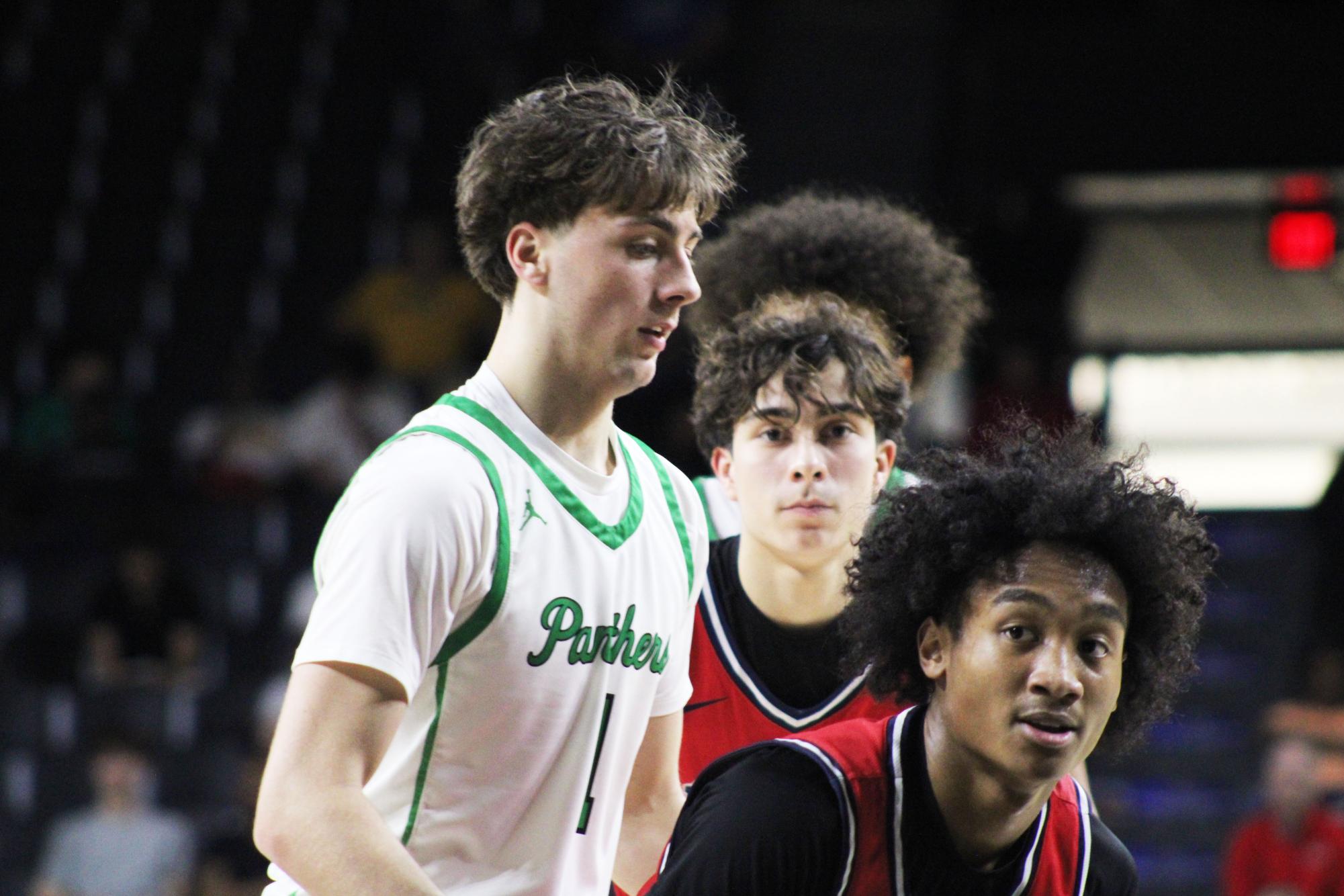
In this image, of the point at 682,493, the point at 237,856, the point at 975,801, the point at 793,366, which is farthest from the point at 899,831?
the point at 237,856

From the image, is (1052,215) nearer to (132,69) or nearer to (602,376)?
(132,69)

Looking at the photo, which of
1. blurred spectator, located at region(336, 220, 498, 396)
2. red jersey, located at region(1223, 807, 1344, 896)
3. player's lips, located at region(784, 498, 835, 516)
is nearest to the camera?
player's lips, located at region(784, 498, 835, 516)

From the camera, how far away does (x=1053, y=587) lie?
2.29 meters

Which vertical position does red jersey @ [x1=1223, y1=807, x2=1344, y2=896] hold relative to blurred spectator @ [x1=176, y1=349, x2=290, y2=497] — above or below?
below

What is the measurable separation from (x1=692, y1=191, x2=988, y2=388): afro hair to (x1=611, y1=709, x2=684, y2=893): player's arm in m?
1.12

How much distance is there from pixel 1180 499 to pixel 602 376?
32.3 inches

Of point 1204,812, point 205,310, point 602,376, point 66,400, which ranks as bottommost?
point 602,376

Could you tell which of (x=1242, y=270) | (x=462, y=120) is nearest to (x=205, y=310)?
(x=462, y=120)

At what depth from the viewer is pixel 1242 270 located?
38.6 ft

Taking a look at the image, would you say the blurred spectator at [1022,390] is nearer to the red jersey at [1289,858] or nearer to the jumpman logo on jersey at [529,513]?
the red jersey at [1289,858]

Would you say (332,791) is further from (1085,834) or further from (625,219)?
(1085,834)

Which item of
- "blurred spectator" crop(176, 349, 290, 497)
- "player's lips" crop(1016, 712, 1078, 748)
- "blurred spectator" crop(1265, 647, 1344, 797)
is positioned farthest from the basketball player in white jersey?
"blurred spectator" crop(1265, 647, 1344, 797)

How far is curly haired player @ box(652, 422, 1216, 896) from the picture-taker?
2215 mm

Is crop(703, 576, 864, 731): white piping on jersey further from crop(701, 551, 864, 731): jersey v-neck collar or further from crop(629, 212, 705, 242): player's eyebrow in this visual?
crop(629, 212, 705, 242): player's eyebrow
